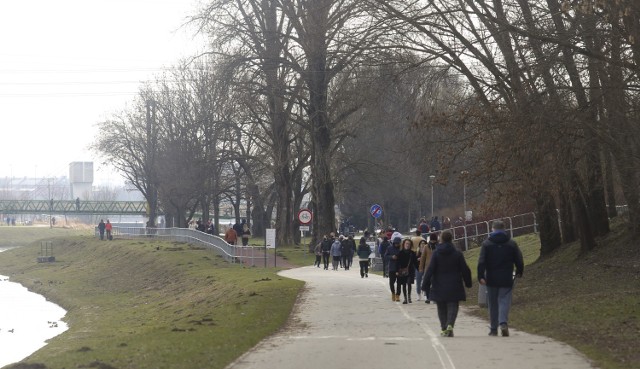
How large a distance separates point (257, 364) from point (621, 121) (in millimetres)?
10717

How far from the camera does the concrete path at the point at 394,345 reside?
1338cm

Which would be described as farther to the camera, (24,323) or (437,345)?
(24,323)

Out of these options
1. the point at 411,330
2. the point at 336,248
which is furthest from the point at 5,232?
the point at 411,330

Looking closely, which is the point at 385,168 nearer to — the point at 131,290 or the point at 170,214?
the point at 131,290

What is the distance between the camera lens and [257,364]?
539 inches

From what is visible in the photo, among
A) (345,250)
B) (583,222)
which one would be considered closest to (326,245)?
(345,250)

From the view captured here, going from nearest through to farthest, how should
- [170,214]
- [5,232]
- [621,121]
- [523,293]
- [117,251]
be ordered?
[621,121]
[523,293]
[117,251]
[170,214]
[5,232]

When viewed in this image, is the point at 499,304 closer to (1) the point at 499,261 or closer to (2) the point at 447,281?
(1) the point at 499,261

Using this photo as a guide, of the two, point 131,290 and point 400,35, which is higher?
point 400,35

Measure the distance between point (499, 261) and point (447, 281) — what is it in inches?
34.3

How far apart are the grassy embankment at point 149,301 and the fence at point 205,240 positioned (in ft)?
2.28

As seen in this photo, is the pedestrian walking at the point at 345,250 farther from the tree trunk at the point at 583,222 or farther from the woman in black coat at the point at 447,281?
the woman in black coat at the point at 447,281

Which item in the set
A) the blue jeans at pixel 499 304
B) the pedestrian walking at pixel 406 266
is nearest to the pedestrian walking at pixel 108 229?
the pedestrian walking at pixel 406 266

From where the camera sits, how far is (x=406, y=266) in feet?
77.7
